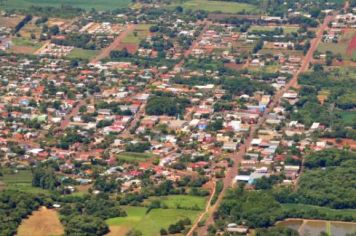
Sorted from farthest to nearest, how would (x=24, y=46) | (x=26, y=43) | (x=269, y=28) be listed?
(x=269, y=28) → (x=26, y=43) → (x=24, y=46)

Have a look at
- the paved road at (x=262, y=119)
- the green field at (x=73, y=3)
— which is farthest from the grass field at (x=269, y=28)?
the green field at (x=73, y=3)

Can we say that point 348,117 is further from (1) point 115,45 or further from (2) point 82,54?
(2) point 82,54

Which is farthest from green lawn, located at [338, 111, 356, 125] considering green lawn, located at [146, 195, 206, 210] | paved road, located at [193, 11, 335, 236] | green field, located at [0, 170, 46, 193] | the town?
green field, located at [0, 170, 46, 193]

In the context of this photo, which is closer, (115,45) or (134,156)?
(134,156)

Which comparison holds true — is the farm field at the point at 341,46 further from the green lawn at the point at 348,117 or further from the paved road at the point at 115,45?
the paved road at the point at 115,45

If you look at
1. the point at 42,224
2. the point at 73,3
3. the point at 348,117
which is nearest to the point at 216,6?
the point at 73,3

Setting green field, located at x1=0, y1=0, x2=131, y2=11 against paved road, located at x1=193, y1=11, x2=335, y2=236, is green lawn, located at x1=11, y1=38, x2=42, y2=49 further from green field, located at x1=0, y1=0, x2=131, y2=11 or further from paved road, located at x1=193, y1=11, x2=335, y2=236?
paved road, located at x1=193, y1=11, x2=335, y2=236

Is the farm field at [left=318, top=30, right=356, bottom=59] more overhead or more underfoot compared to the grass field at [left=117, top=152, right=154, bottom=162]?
more overhead

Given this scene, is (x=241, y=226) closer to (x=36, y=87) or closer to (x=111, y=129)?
(x=111, y=129)
